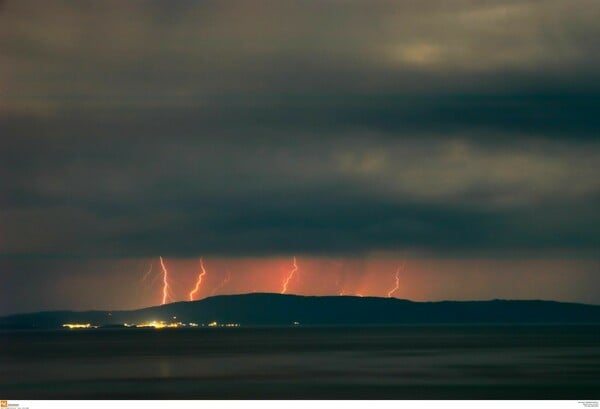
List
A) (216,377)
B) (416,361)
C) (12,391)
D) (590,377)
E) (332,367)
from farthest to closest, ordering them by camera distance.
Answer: (416,361) < (332,367) < (216,377) < (590,377) < (12,391)

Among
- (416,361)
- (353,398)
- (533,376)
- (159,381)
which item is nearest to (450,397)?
(353,398)

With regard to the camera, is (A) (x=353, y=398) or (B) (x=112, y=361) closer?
(A) (x=353, y=398)

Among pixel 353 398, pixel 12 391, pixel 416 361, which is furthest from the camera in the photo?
pixel 416 361

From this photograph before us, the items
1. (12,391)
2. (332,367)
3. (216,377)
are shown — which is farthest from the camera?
(332,367)

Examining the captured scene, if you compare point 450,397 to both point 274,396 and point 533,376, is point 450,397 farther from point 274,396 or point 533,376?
point 533,376

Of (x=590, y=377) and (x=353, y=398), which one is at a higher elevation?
(x=590, y=377)

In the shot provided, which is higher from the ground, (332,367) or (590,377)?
(332,367)

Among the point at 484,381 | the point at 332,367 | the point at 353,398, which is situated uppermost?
the point at 332,367

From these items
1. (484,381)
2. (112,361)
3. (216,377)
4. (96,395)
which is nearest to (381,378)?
(484,381)

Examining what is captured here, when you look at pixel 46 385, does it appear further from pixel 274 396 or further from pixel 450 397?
pixel 450 397
